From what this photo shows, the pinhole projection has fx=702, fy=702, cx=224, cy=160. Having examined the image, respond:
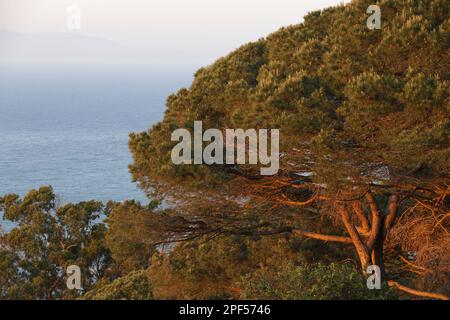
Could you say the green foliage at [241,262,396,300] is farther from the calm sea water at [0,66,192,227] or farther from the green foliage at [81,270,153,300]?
the calm sea water at [0,66,192,227]

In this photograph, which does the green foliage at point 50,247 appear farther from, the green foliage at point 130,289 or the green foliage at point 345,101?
the green foliage at point 345,101

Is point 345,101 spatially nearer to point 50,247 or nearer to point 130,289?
point 130,289

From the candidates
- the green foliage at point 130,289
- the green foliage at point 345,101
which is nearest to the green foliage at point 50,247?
the green foliage at point 130,289

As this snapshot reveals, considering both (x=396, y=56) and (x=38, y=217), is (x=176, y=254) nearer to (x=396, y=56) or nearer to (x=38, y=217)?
(x=396, y=56)

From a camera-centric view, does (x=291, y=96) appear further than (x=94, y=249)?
No

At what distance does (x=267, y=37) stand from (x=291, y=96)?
247 cm

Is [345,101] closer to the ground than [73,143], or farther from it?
farther from it

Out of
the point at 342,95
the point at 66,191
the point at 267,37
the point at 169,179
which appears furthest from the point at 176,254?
the point at 66,191

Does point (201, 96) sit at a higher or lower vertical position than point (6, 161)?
higher

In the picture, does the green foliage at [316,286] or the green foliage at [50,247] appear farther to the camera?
the green foliage at [50,247]

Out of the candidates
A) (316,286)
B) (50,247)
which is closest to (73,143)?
(50,247)

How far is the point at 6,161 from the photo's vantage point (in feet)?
235

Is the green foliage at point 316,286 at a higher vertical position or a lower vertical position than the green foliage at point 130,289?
higher
